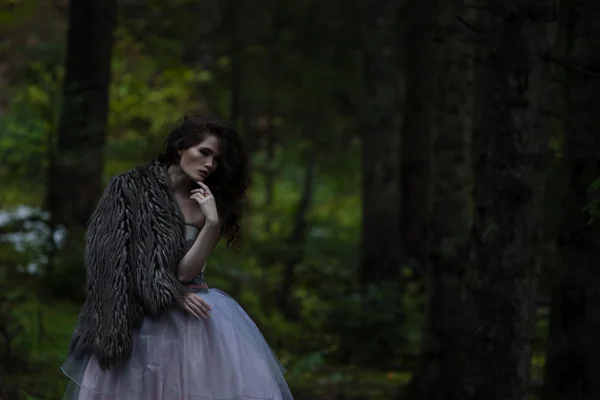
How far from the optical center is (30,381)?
8586mm

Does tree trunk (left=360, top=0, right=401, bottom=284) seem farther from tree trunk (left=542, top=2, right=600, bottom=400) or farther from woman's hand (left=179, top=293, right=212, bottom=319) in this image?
woman's hand (left=179, top=293, right=212, bottom=319)

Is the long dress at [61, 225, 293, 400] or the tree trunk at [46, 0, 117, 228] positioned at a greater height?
the tree trunk at [46, 0, 117, 228]

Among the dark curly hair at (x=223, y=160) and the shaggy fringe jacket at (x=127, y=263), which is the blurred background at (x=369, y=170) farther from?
the shaggy fringe jacket at (x=127, y=263)

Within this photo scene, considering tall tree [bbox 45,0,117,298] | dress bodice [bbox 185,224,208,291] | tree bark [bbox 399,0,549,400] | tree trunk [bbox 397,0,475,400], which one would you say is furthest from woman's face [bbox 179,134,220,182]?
tall tree [bbox 45,0,117,298]

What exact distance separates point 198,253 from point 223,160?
1.67 feet

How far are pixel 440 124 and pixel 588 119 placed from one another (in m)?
2.47

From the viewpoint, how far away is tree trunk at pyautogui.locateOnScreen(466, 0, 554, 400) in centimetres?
701

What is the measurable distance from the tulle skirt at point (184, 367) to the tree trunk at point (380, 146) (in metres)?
9.33

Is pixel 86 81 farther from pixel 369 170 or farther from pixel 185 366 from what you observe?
pixel 185 366

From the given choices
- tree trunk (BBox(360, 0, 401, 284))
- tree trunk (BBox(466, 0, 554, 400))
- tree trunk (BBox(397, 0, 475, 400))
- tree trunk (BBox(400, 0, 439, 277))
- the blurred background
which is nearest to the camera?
tree trunk (BBox(466, 0, 554, 400))

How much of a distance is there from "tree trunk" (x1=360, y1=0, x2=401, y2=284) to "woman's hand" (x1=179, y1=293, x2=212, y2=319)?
9438mm

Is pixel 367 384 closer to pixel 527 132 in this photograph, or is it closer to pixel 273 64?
pixel 527 132

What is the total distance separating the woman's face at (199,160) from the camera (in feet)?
17.3

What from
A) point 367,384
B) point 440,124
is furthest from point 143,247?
point 367,384
